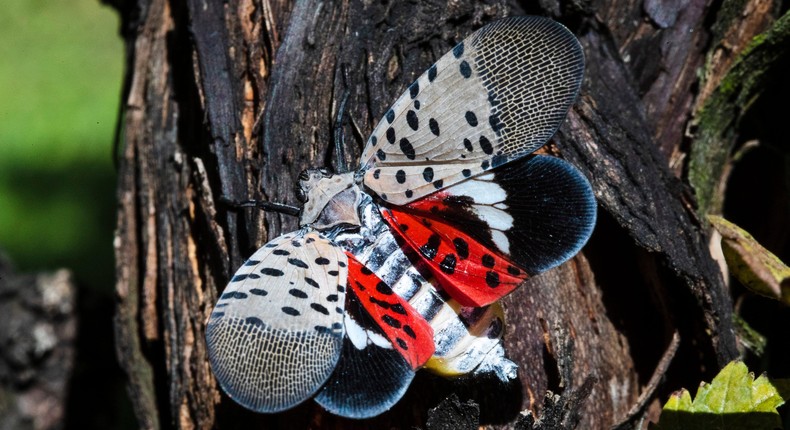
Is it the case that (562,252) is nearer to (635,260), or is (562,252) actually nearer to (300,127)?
(635,260)

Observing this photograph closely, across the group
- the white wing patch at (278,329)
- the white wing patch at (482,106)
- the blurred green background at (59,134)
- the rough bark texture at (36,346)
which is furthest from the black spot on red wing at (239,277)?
the blurred green background at (59,134)

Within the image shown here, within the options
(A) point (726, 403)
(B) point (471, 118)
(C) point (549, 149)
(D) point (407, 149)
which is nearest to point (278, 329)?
(D) point (407, 149)

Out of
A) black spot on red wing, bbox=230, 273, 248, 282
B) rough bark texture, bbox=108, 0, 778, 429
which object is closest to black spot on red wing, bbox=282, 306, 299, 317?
black spot on red wing, bbox=230, 273, 248, 282

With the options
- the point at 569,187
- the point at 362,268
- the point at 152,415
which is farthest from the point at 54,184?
the point at 569,187

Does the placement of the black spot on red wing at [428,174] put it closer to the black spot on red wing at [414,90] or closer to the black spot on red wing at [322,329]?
the black spot on red wing at [414,90]

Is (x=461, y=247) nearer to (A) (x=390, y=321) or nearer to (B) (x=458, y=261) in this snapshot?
(B) (x=458, y=261)

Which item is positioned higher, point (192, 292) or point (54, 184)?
point (192, 292)
